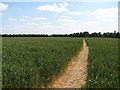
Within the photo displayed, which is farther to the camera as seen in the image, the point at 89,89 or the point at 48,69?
the point at 48,69

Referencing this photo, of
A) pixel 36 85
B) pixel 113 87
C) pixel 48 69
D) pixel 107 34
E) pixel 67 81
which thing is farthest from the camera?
pixel 107 34

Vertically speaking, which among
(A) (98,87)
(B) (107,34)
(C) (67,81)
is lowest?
(C) (67,81)

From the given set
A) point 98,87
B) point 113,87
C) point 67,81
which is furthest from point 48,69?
point 113,87

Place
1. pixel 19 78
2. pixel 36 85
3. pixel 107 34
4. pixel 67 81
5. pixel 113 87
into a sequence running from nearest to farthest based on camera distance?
1. pixel 113 87
2. pixel 19 78
3. pixel 36 85
4. pixel 67 81
5. pixel 107 34

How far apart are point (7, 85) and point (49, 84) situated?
2615mm

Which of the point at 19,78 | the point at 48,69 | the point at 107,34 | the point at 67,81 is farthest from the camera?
the point at 107,34

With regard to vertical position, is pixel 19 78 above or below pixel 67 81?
above

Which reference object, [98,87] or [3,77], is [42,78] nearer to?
[3,77]

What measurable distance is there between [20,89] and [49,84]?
6.67ft

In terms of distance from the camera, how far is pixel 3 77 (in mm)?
6371

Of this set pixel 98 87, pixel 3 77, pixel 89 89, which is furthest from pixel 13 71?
pixel 98 87

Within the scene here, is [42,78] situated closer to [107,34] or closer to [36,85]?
[36,85]

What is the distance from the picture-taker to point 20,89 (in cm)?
582

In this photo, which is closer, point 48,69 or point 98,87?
point 98,87
